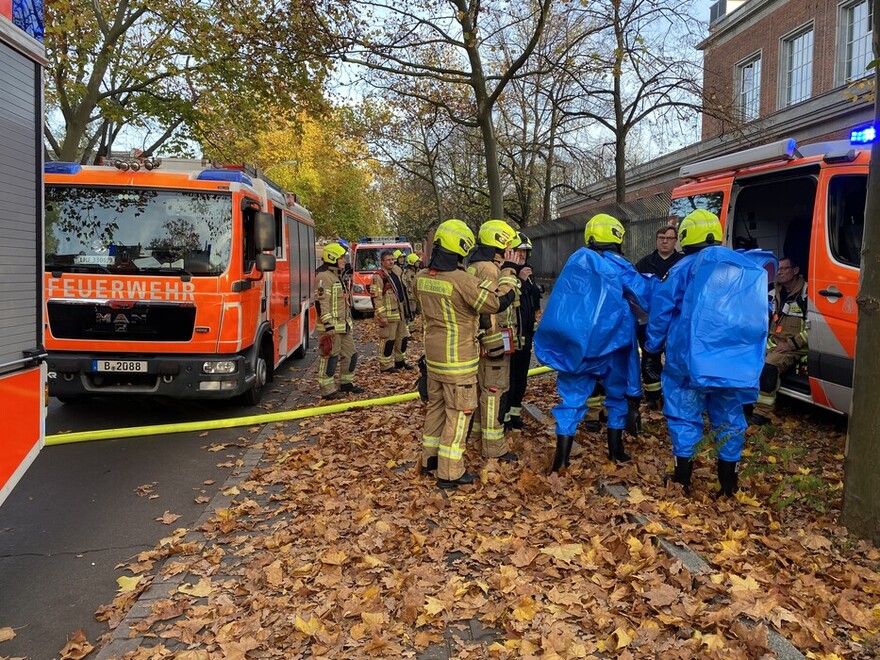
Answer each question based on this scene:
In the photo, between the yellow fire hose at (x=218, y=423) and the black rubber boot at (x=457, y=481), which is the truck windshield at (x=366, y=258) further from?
the black rubber boot at (x=457, y=481)

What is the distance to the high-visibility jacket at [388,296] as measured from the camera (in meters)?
10.6

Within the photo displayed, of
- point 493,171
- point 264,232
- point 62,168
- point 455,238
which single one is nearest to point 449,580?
point 455,238

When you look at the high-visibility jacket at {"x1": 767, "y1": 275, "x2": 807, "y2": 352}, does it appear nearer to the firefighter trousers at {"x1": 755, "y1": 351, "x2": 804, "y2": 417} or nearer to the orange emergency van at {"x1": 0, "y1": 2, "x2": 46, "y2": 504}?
the firefighter trousers at {"x1": 755, "y1": 351, "x2": 804, "y2": 417}

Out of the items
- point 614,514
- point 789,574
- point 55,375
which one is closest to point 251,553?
point 614,514

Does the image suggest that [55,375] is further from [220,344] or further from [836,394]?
[836,394]

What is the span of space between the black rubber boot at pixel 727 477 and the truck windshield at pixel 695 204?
3379mm

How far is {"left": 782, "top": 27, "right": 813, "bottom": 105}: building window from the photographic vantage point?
61.9ft

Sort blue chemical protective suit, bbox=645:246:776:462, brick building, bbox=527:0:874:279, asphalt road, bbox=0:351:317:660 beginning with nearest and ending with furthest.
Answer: asphalt road, bbox=0:351:317:660
blue chemical protective suit, bbox=645:246:776:462
brick building, bbox=527:0:874:279

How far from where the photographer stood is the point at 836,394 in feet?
17.5

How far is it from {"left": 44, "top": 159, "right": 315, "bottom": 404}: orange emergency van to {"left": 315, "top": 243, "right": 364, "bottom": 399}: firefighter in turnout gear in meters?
1.41

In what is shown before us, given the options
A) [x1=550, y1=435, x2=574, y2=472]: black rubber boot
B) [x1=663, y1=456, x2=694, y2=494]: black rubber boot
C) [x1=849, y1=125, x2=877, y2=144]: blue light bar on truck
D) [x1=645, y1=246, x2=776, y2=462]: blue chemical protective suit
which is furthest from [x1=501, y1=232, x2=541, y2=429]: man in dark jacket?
[x1=849, y1=125, x2=877, y2=144]: blue light bar on truck

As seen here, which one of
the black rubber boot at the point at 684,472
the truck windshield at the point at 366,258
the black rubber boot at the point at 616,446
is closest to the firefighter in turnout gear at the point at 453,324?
the black rubber boot at the point at 616,446

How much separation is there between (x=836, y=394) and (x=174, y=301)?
6229 millimetres

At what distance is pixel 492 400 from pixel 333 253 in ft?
12.8
